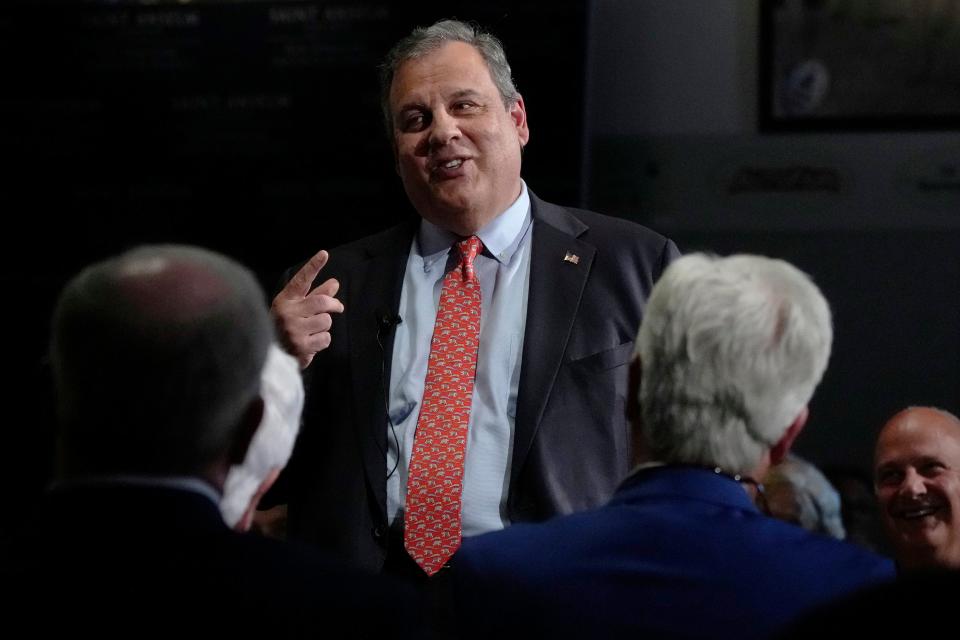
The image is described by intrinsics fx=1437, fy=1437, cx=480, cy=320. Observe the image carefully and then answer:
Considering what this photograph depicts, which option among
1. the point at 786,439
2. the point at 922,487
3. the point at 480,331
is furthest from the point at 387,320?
the point at 922,487

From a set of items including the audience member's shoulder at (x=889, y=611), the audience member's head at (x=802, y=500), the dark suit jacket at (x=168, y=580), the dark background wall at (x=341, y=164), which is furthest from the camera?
the dark background wall at (x=341, y=164)

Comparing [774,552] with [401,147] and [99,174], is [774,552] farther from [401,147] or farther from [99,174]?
[99,174]

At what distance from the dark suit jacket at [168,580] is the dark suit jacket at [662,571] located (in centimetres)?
29

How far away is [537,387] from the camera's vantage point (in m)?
2.64

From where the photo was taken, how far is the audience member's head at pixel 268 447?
1812mm

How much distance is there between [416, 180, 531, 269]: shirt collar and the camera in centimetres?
286

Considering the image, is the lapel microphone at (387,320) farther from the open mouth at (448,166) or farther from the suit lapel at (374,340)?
the open mouth at (448,166)

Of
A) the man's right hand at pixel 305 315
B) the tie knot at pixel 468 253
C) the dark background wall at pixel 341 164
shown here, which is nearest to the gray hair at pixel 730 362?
the man's right hand at pixel 305 315

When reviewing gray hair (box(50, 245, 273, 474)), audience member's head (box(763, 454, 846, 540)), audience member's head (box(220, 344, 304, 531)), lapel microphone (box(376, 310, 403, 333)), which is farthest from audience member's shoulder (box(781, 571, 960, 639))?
audience member's head (box(763, 454, 846, 540))

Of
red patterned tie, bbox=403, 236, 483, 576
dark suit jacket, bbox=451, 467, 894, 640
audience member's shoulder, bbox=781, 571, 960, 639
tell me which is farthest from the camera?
red patterned tie, bbox=403, 236, 483, 576

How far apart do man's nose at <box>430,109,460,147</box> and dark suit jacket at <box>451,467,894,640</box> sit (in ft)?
4.17

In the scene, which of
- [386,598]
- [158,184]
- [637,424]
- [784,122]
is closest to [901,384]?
[784,122]

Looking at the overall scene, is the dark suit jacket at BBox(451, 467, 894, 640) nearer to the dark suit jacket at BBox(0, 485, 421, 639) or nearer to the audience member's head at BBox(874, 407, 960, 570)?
the dark suit jacket at BBox(0, 485, 421, 639)

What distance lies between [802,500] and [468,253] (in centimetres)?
139
